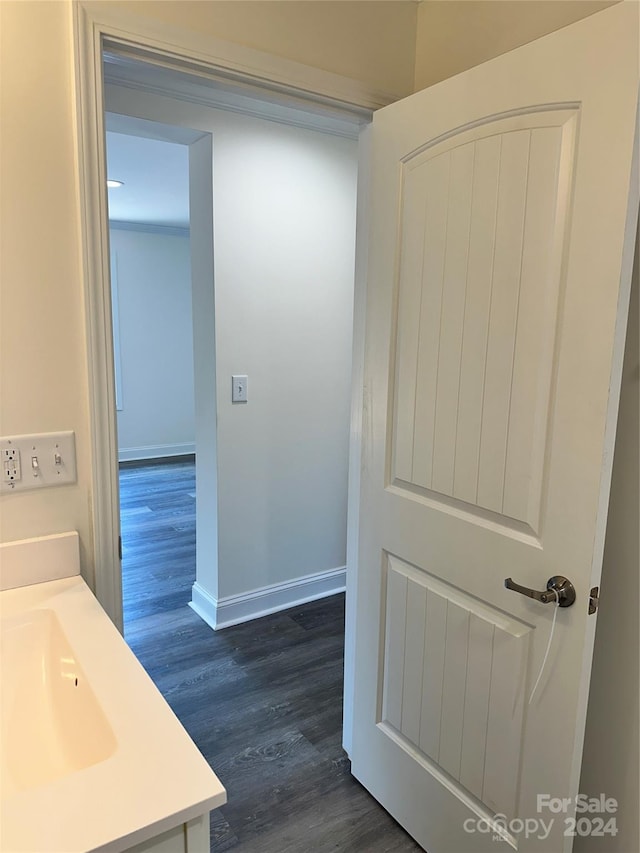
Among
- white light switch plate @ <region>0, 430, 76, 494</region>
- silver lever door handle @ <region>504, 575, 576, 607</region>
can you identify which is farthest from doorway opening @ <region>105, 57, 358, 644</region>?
silver lever door handle @ <region>504, 575, 576, 607</region>

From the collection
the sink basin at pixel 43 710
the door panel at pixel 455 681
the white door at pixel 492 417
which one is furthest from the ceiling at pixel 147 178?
the door panel at pixel 455 681

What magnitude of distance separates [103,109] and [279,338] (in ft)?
→ 5.21

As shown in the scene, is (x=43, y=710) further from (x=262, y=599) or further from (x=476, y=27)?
(x=262, y=599)

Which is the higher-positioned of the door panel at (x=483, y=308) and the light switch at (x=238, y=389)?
the door panel at (x=483, y=308)

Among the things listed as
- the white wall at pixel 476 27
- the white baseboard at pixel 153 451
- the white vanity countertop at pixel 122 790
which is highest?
the white wall at pixel 476 27

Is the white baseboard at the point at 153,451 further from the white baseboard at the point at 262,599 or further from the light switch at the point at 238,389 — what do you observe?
the light switch at the point at 238,389

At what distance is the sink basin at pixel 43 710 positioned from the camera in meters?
0.90

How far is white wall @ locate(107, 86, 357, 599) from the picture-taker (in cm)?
259

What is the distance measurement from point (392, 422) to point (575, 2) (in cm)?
102

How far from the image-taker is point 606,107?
40.9 inches

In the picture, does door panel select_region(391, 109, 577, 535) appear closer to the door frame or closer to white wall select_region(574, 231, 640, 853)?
white wall select_region(574, 231, 640, 853)

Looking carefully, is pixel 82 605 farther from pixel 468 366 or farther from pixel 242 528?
pixel 242 528

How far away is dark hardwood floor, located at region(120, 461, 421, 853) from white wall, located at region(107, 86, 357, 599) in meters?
0.27

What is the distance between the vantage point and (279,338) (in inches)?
111
